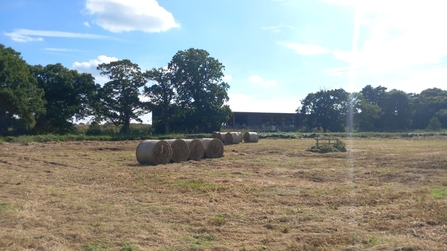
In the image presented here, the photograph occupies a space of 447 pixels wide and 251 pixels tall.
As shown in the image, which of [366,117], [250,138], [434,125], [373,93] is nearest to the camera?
[250,138]

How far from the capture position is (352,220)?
794cm

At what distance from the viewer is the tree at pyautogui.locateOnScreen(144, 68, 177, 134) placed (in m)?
52.2

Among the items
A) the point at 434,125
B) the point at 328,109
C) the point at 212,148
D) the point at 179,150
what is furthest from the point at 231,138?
the point at 434,125

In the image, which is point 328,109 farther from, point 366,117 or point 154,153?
point 154,153

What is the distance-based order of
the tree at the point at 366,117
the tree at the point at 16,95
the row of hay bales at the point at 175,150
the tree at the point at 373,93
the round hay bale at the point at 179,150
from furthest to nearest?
the tree at the point at 373,93 → the tree at the point at 366,117 → the tree at the point at 16,95 → the round hay bale at the point at 179,150 → the row of hay bales at the point at 175,150

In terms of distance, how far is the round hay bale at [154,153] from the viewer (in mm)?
19016

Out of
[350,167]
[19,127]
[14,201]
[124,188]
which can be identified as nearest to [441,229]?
[124,188]

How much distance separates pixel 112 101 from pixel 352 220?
44184 millimetres

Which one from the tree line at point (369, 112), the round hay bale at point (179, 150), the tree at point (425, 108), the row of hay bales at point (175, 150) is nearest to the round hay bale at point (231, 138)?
the row of hay bales at point (175, 150)

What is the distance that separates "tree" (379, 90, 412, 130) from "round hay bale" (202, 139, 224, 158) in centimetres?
6878

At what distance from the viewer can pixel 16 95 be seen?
3578 centimetres

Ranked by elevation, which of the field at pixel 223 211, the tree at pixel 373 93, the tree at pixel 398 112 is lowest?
the field at pixel 223 211

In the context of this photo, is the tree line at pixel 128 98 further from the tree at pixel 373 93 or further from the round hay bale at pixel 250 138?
the tree at pixel 373 93

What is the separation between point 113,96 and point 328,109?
43343mm
